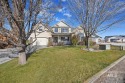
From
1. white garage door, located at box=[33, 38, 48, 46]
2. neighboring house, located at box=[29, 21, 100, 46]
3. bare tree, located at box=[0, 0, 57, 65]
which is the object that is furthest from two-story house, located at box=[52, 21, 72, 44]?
bare tree, located at box=[0, 0, 57, 65]

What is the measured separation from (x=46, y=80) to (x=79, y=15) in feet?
44.5

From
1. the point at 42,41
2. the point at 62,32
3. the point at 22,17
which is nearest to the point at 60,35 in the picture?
the point at 62,32

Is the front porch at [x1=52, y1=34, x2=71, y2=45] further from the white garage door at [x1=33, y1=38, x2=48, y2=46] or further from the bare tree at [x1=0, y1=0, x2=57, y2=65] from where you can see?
the bare tree at [x1=0, y1=0, x2=57, y2=65]

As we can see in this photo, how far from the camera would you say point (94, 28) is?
59.8 ft

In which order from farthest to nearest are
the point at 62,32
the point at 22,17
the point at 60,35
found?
the point at 62,32, the point at 60,35, the point at 22,17

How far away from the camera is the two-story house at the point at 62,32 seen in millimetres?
35334

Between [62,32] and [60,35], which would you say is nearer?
[60,35]

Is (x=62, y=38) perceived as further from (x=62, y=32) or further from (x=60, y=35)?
(x=62, y=32)

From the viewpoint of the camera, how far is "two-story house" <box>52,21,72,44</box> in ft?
116

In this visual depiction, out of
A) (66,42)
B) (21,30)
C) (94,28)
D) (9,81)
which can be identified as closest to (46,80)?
(9,81)

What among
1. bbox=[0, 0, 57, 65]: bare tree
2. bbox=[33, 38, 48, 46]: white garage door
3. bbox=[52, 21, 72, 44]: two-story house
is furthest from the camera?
bbox=[52, 21, 72, 44]: two-story house

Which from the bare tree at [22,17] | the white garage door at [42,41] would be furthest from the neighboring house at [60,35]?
the bare tree at [22,17]

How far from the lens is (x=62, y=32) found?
35.9 m

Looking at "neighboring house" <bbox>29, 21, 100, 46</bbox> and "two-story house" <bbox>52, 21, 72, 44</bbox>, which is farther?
"two-story house" <bbox>52, 21, 72, 44</bbox>
